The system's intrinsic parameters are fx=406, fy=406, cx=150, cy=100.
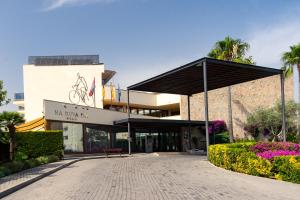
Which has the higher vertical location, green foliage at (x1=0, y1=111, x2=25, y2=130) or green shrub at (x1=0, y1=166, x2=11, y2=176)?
green foliage at (x1=0, y1=111, x2=25, y2=130)

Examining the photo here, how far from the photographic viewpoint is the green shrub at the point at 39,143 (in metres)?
29.5

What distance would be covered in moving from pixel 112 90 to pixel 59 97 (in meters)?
6.85

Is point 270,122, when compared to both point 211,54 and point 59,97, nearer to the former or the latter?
point 211,54

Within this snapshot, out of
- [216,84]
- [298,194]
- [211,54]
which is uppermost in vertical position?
[211,54]

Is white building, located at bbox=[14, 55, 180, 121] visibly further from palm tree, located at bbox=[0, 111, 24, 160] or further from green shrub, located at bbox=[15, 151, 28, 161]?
palm tree, located at bbox=[0, 111, 24, 160]

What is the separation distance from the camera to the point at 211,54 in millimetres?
45500

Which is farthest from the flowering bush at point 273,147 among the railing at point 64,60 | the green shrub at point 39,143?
the railing at point 64,60

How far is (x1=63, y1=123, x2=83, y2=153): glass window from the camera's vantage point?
123 ft

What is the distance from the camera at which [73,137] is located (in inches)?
1499

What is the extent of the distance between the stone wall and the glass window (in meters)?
15.8

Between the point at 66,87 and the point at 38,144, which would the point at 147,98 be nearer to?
the point at 66,87

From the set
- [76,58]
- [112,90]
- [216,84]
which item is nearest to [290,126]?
[216,84]

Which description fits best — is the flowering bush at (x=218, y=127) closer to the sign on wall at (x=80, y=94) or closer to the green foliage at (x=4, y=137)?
the sign on wall at (x=80, y=94)

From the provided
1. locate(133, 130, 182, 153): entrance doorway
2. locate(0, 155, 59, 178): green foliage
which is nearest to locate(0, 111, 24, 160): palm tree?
locate(0, 155, 59, 178): green foliage
